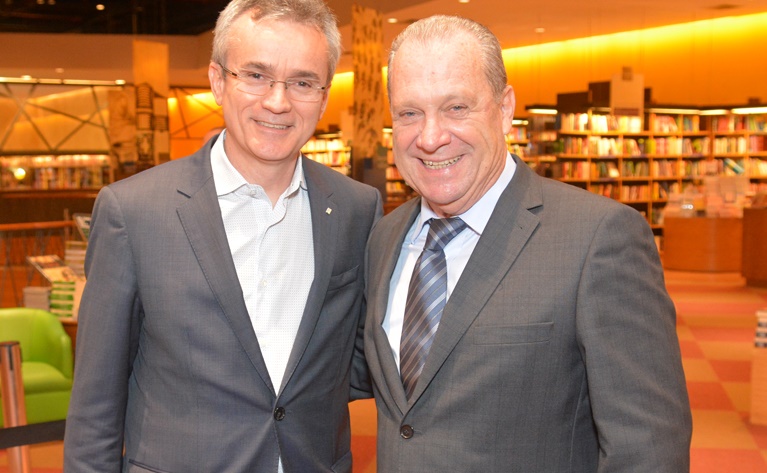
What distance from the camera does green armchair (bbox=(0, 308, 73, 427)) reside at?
478 cm

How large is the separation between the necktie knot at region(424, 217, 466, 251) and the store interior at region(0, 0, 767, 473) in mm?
4124

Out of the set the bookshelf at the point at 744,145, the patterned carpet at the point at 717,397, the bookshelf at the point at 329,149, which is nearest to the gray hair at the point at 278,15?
the patterned carpet at the point at 717,397

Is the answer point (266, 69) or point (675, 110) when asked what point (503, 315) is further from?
point (675, 110)

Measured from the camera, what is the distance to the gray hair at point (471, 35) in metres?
1.65

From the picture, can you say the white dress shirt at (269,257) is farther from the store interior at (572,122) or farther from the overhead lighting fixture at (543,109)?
the overhead lighting fixture at (543,109)

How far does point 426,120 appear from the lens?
1.69 m

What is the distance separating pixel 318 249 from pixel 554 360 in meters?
0.68

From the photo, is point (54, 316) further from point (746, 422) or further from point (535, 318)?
point (746, 422)

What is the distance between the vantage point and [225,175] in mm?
1990

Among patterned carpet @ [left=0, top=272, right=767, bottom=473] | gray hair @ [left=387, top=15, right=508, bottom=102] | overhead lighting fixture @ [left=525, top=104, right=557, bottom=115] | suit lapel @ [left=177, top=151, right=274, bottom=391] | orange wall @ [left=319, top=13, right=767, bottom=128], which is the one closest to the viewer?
gray hair @ [left=387, top=15, right=508, bottom=102]

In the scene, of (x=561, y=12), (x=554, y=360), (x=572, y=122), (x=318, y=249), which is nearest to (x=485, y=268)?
(x=554, y=360)

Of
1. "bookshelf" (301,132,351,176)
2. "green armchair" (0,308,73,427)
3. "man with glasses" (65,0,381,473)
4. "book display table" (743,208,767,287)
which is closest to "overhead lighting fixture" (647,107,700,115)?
"book display table" (743,208,767,287)

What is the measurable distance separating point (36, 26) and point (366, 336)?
23.1 metres

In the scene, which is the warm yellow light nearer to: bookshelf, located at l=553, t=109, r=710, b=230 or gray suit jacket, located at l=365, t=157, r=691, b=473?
bookshelf, located at l=553, t=109, r=710, b=230
